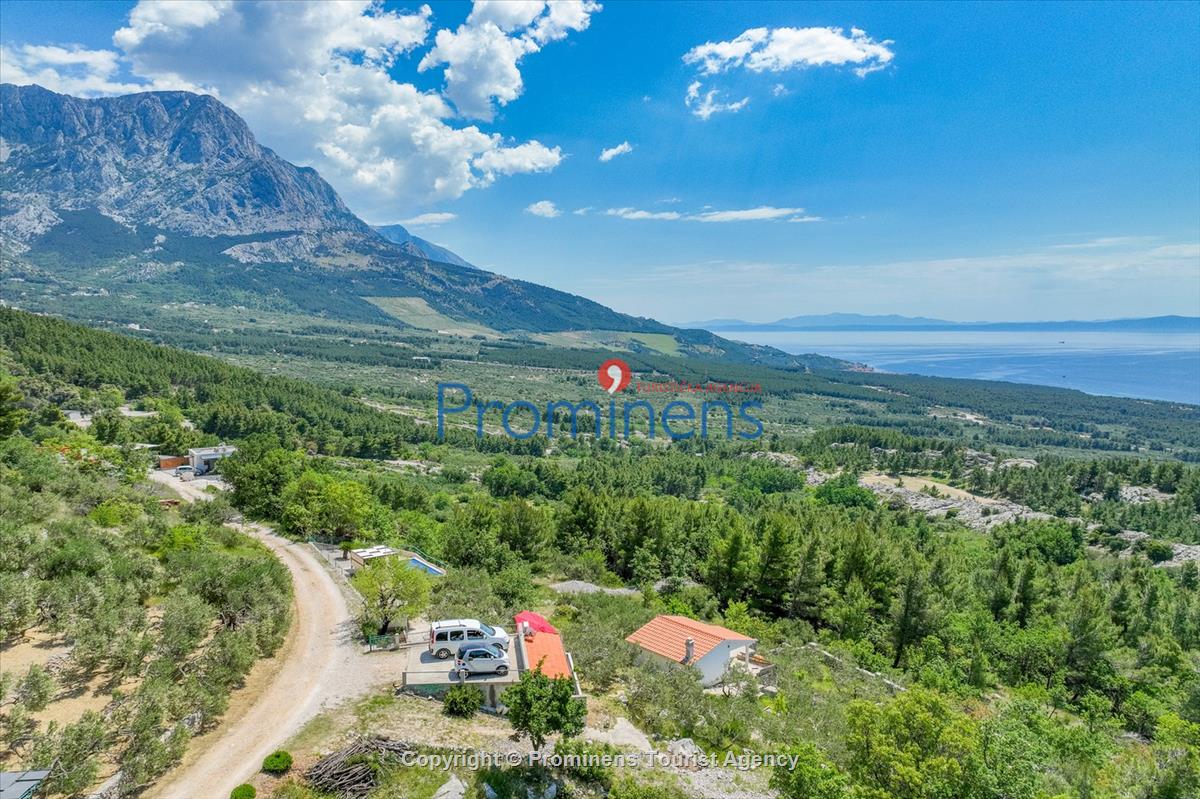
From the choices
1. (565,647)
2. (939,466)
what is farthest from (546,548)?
(939,466)

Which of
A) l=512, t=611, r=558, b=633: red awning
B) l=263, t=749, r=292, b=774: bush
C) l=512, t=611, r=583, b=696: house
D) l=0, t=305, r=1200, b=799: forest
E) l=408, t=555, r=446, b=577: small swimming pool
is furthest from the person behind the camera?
l=408, t=555, r=446, b=577: small swimming pool

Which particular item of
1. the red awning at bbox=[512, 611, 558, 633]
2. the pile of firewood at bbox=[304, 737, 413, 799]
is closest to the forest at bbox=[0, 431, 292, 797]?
the pile of firewood at bbox=[304, 737, 413, 799]

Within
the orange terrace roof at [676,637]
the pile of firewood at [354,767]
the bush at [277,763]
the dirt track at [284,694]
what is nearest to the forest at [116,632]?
the dirt track at [284,694]

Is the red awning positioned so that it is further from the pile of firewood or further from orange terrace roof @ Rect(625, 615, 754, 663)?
the pile of firewood

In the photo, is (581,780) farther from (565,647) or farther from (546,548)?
(546,548)

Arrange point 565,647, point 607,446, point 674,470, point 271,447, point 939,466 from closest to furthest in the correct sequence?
point 565,647
point 271,447
point 674,470
point 939,466
point 607,446

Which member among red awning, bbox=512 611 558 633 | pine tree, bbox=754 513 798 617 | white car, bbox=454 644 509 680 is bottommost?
pine tree, bbox=754 513 798 617

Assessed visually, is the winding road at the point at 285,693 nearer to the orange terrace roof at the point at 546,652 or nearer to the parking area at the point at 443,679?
the parking area at the point at 443,679
